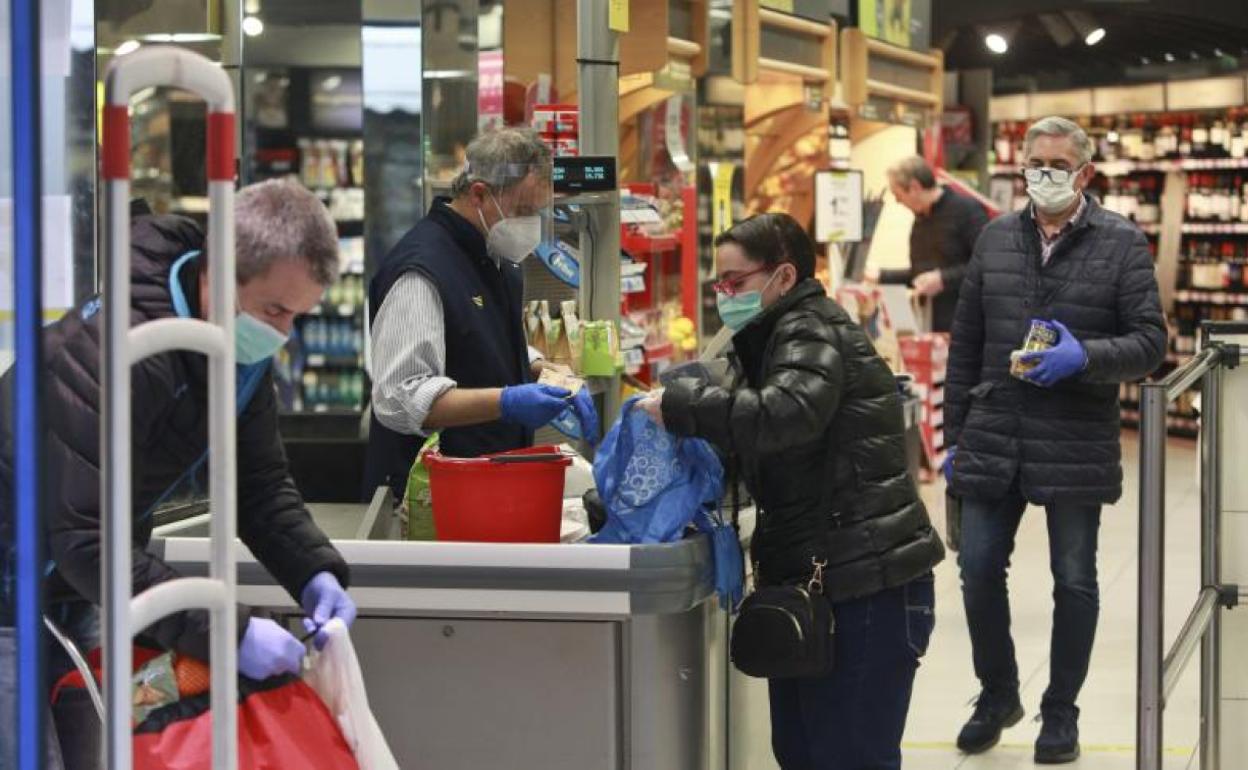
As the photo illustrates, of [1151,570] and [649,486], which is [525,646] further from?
[1151,570]

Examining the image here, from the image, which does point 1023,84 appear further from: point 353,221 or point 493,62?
point 493,62

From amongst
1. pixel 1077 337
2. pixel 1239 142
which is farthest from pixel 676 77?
pixel 1239 142

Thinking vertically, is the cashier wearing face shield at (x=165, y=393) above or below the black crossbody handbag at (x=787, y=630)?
above

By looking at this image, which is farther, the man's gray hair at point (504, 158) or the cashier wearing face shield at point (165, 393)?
the man's gray hair at point (504, 158)

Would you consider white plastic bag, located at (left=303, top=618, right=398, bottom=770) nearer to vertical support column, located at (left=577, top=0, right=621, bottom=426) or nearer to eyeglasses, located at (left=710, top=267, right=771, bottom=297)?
eyeglasses, located at (left=710, top=267, right=771, bottom=297)

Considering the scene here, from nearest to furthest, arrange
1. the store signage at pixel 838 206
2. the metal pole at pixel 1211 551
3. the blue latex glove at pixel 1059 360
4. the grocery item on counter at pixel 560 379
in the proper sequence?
the grocery item on counter at pixel 560 379 → the metal pole at pixel 1211 551 → the blue latex glove at pixel 1059 360 → the store signage at pixel 838 206

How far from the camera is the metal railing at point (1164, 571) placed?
3.79m

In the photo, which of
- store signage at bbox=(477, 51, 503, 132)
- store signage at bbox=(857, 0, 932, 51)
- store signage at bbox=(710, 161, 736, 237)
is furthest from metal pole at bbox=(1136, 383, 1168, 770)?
store signage at bbox=(857, 0, 932, 51)

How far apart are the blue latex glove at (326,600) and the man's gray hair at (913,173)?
22.7ft

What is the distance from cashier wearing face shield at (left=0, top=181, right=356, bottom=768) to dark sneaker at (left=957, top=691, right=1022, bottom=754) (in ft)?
9.92

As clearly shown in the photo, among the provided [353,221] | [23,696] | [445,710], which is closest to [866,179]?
[353,221]

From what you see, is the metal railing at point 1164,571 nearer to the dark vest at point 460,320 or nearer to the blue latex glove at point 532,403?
the blue latex glove at point 532,403

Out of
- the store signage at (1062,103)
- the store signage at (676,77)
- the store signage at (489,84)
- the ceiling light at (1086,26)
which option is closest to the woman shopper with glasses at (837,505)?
the store signage at (676,77)

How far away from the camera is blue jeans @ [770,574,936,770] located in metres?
3.80
